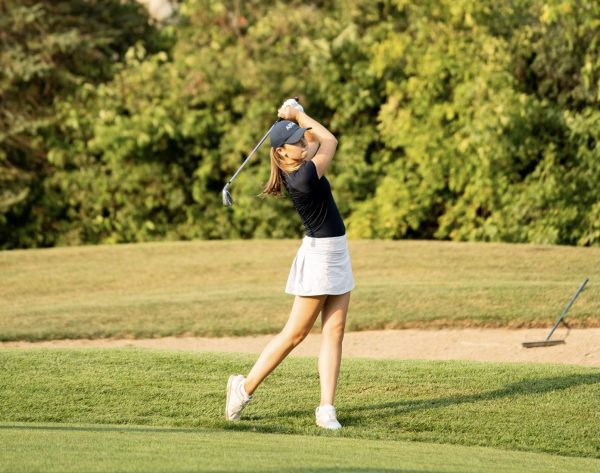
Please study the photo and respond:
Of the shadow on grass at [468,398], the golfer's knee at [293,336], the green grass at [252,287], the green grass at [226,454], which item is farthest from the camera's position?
the green grass at [252,287]

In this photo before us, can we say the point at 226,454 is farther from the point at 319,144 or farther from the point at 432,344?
the point at 432,344

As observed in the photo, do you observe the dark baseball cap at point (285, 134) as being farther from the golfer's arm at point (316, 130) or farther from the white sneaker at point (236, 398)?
the white sneaker at point (236, 398)

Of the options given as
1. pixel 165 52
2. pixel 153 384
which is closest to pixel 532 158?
pixel 165 52

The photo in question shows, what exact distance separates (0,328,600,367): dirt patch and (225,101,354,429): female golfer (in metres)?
3.29

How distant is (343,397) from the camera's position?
24.9 ft

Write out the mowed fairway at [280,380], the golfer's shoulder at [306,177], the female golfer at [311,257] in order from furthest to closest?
the female golfer at [311,257], the golfer's shoulder at [306,177], the mowed fairway at [280,380]

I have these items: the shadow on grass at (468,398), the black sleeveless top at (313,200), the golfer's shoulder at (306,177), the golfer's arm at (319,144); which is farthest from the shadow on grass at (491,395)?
the golfer's arm at (319,144)

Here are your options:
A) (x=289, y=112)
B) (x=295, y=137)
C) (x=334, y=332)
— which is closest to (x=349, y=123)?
(x=289, y=112)

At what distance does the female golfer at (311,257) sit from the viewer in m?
6.55

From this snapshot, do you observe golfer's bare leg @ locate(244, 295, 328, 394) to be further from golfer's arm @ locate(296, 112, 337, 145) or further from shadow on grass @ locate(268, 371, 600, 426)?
golfer's arm @ locate(296, 112, 337, 145)

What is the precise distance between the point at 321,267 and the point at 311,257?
0.28 feet

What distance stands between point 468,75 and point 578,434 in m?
11.1

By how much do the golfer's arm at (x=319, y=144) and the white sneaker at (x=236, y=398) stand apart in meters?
1.37

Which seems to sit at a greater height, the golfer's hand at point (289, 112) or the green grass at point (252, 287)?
the golfer's hand at point (289, 112)
